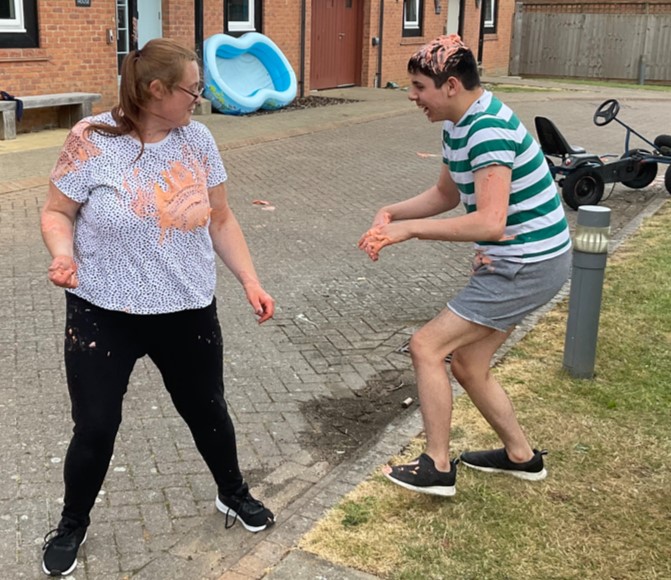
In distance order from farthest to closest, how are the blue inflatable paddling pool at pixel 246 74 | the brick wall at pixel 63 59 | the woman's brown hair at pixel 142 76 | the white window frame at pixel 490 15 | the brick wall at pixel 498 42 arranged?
the white window frame at pixel 490 15 → the brick wall at pixel 498 42 → the blue inflatable paddling pool at pixel 246 74 → the brick wall at pixel 63 59 → the woman's brown hair at pixel 142 76

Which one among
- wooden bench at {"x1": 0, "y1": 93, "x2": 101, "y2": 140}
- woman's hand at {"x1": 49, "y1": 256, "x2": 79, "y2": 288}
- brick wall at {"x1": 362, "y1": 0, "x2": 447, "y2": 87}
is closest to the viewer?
woman's hand at {"x1": 49, "y1": 256, "x2": 79, "y2": 288}

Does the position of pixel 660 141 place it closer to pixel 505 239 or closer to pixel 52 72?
pixel 505 239

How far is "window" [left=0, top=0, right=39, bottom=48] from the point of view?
39.5 ft

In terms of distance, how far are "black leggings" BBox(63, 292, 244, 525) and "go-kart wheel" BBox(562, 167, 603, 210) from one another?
6853 mm

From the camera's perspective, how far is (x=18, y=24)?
483 inches

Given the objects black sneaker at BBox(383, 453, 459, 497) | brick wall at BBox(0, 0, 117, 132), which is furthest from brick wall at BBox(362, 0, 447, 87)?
black sneaker at BBox(383, 453, 459, 497)

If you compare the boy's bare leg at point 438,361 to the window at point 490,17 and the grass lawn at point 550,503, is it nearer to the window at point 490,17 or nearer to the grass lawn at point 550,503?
the grass lawn at point 550,503

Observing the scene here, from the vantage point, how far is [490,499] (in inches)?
143

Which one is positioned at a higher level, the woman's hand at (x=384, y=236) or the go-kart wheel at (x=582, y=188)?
the woman's hand at (x=384, y=236)

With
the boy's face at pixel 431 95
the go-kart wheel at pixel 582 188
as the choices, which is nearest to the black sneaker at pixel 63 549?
the boy's face at pixel 431 95

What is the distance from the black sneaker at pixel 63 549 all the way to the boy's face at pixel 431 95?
1.93 meters

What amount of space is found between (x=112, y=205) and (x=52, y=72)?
10962 mm

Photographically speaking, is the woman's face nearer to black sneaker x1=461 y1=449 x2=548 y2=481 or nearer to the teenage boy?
the teenage boy

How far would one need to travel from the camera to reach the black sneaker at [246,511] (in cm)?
Result: 335
